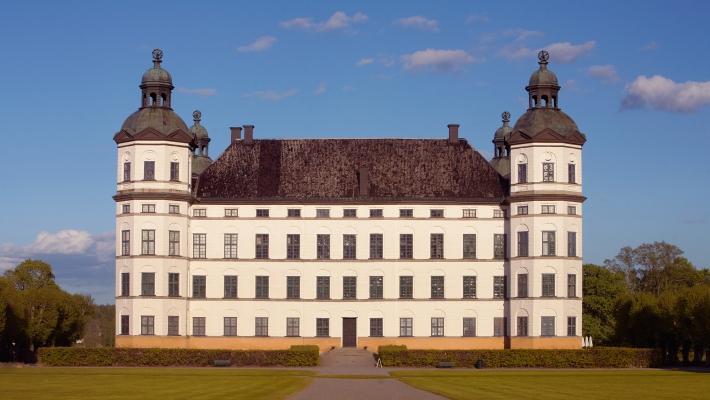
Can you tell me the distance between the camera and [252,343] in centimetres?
9194

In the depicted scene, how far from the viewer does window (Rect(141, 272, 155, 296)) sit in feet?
290

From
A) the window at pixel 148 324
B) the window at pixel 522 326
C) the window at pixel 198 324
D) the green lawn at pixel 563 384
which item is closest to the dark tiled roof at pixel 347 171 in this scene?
the window at pixel 198 324

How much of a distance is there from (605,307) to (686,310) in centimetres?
3466

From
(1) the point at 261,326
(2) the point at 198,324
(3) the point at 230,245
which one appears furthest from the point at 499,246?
(2) the point at 198,324

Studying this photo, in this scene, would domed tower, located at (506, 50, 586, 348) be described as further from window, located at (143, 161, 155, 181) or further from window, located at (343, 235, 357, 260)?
window, located at (143, 161, 155, 181)

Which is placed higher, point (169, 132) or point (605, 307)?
point (169, 132)

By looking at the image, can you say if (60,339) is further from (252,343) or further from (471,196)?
(471,196)

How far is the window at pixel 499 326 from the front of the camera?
300ft

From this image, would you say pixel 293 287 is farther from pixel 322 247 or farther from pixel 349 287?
pixel 349 287

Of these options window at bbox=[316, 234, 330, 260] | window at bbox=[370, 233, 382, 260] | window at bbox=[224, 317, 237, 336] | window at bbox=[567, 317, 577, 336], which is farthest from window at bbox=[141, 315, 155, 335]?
window at bbox=[567, 317, 577, 336]

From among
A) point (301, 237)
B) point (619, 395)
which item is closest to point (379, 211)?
point (301, 237)

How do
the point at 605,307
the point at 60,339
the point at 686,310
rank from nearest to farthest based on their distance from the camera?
the point at 686,310 < the point at 60,339 < the point at 605,307

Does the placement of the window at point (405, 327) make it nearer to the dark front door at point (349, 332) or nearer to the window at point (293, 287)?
the dark front door at point (349, 332)

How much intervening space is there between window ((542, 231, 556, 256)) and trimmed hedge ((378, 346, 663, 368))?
10.4 metres
